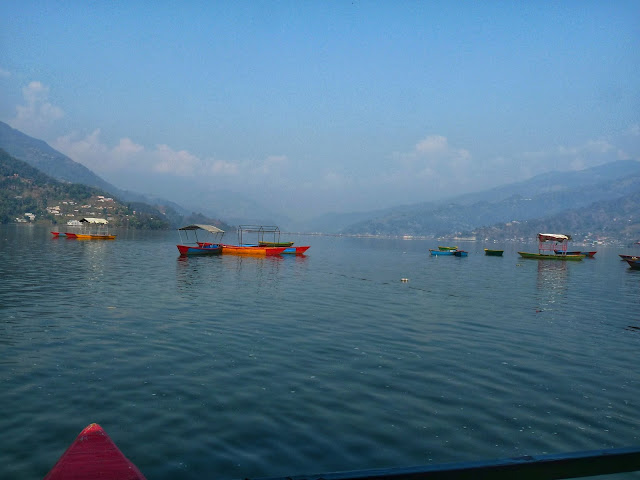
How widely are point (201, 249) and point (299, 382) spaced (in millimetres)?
62352

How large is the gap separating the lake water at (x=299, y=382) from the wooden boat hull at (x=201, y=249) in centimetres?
4094

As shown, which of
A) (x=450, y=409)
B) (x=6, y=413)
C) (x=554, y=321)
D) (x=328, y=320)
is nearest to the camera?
(x=6, y=413)

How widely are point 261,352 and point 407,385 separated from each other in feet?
19.9

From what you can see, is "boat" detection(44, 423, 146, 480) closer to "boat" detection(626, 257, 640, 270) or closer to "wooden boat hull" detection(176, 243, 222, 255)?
"wooden boat hull" detection(176, 243, 222, 255)

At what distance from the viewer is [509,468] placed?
316 centimetres

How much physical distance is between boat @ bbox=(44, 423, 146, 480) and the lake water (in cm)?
258

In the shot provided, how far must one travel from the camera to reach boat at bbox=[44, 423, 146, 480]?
5773 mm

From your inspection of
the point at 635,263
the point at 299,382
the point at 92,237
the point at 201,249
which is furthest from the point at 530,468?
the point at 92,237

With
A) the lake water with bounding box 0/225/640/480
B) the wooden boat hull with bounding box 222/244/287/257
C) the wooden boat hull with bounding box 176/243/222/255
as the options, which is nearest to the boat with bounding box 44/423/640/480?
the lake water with bounding box 0/225/640/480

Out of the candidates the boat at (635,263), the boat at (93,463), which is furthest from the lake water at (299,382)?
the boat at (635,263)

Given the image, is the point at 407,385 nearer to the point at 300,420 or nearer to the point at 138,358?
the point at 300,420

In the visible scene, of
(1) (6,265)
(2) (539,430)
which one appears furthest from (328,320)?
(1) (6,265)

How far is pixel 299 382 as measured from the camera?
14656 mm

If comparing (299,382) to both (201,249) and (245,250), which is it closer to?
(201,249)
